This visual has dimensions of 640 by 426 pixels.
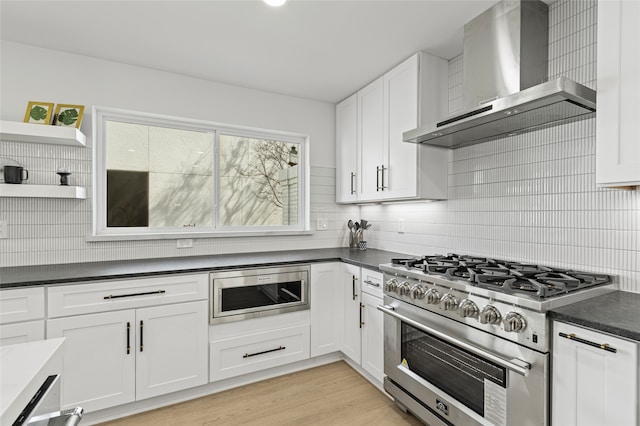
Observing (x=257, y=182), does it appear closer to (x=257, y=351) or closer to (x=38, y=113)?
(x=257, y=351)

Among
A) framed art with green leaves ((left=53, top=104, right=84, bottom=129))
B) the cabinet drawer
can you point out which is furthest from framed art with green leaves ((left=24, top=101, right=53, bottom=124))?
the cabinet drawer

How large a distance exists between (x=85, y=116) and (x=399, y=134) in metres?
2.42

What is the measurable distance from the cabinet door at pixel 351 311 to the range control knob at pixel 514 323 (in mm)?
1246

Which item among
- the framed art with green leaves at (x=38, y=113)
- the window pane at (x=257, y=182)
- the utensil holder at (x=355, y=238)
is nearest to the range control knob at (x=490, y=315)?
the utensil holder at (x=355, y=238)

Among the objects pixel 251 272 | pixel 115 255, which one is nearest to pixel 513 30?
pixel 251 272

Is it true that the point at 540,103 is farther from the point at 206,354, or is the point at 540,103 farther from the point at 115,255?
the point at 115,255

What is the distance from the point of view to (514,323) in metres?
1.37

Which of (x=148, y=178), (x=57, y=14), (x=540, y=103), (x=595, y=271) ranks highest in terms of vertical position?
(x=57, y=14)

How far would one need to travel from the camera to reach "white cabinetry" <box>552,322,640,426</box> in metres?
1.09

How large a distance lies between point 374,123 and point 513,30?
1.21m

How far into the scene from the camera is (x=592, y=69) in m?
1.69

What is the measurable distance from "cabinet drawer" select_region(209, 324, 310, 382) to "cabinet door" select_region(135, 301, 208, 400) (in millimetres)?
96

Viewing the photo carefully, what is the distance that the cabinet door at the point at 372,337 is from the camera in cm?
228

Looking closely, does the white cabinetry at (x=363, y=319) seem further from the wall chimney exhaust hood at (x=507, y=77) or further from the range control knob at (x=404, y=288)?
the wall chimney exhaust hood at (x=507, y=77)
